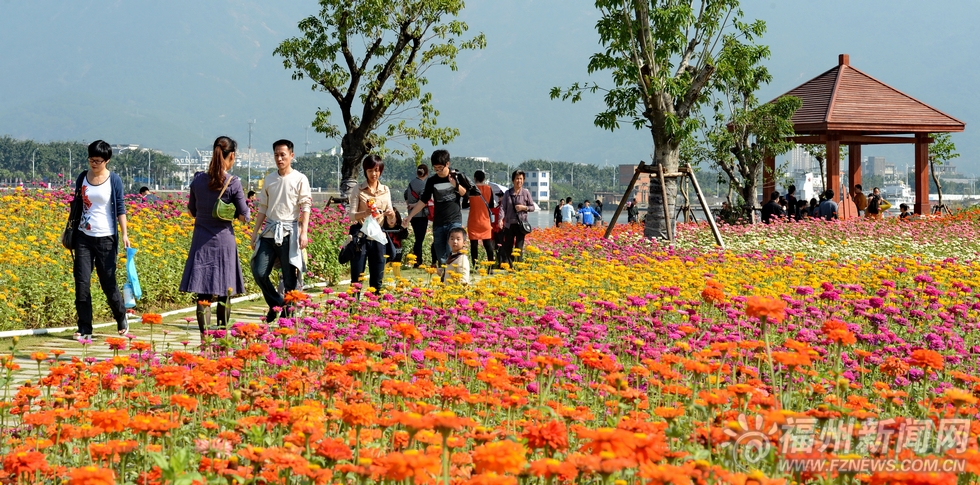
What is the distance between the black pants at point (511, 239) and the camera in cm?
1312

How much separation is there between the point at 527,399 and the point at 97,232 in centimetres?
454

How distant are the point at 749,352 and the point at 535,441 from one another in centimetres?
288

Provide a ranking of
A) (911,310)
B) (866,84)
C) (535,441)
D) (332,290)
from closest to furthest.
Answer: (535,441), (911,310), (332,290), (866,84)

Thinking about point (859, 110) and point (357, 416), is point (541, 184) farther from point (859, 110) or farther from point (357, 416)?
point (357, 416)

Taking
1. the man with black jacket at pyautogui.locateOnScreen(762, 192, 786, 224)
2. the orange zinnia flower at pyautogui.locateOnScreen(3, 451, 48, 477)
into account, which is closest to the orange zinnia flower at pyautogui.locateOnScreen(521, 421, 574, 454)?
the orange zinnia flower at pyautogui.locateOnScreen(3, 451, 48, 477)

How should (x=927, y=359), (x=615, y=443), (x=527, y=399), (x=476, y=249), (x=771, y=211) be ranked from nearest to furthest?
(x=615, y=443), (x=927, y=359), (x=527, y=399), (x=476, y=249), (x=771, y=211)

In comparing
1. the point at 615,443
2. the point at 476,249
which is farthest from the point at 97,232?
the point at 615,443

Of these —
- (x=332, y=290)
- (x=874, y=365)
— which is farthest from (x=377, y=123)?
(x=874, y=365)

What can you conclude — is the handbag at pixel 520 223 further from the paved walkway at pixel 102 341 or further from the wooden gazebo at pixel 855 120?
the wooden gazebo at pixel 855 120

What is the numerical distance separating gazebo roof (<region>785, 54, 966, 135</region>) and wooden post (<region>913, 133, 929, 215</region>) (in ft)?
2.70

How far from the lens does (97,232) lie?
7.34 meters

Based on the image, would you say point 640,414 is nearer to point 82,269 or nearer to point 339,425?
point 339,425

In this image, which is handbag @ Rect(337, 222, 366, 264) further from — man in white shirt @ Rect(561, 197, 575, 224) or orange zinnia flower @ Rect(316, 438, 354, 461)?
man in white shirt @ Rect(561, 197, 575, 224)

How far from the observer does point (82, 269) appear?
7309mm
